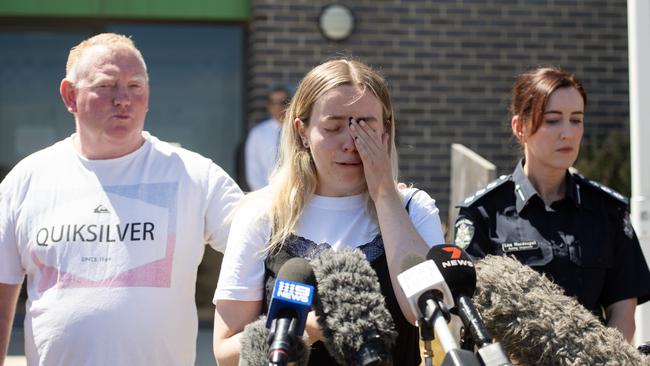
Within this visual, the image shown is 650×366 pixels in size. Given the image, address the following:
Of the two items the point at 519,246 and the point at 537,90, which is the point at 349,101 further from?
the point at 537,90

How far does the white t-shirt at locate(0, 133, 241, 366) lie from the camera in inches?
152

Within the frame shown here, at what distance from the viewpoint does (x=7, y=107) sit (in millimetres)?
10016

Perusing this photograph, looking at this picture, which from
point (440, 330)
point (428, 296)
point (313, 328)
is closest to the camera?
point (440, 330)

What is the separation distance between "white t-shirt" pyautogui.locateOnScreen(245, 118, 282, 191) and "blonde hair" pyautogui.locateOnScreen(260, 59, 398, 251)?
4.96 meters

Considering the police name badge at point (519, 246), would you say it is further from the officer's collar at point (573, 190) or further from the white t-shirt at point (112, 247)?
the white t-shirt at point (112, 247)

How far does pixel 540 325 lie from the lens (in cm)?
299

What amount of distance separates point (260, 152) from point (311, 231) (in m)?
5.31

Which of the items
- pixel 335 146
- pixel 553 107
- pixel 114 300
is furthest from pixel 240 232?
pixel 553 107

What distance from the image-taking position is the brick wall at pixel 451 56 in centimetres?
957

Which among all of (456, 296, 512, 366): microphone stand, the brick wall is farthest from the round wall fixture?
(456, 296, 512, 366): microphone stand

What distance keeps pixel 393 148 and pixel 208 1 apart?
6678mm

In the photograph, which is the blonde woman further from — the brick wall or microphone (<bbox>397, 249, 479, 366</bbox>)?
the brick wall

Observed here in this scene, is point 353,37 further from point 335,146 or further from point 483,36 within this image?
point 335,146

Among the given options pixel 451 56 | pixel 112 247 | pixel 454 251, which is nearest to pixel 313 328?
pixel 454 251
